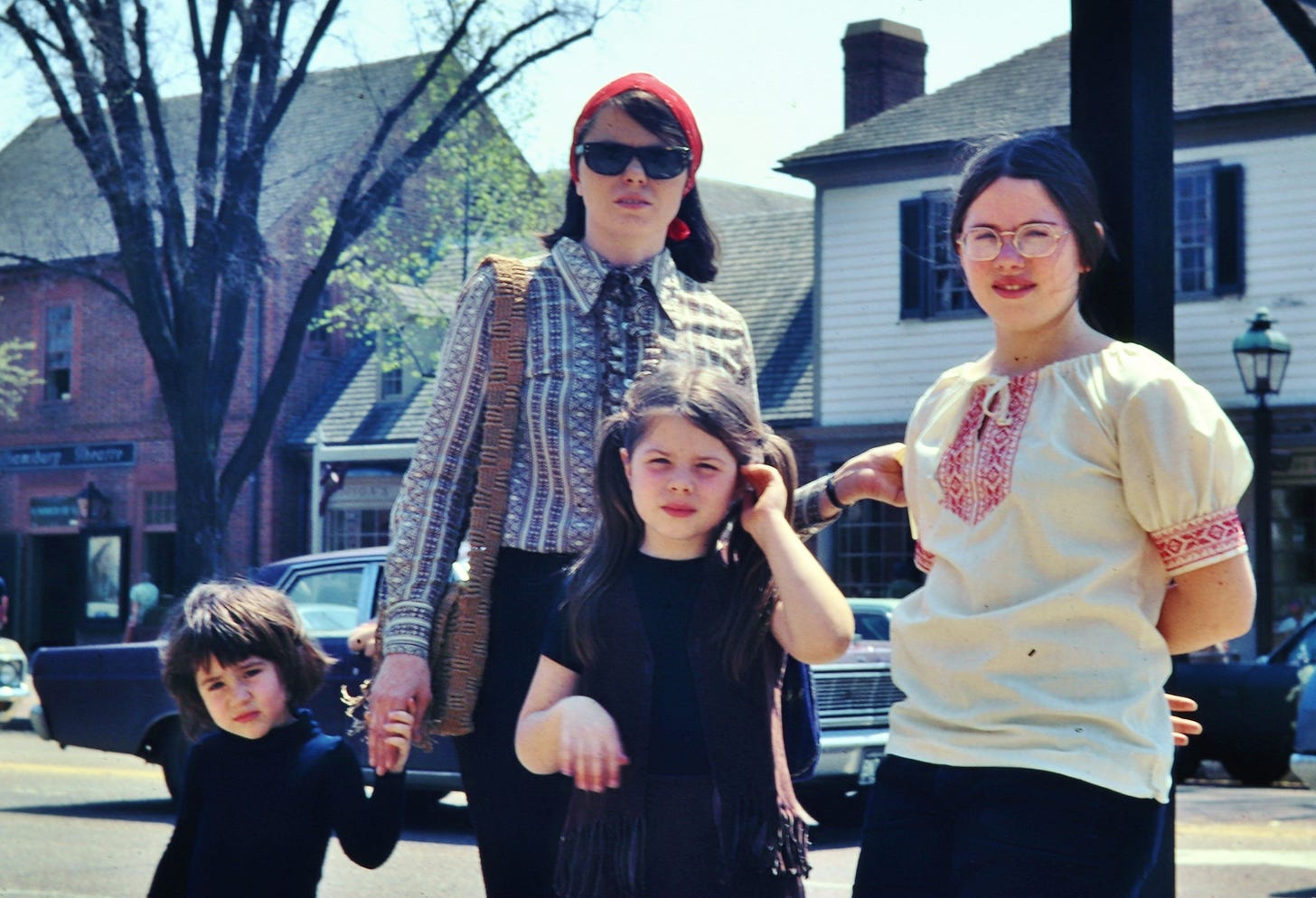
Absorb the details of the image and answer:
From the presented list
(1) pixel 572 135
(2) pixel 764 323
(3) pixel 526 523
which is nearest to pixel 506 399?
(3) pixel 526 523

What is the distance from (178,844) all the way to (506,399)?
1.09 m

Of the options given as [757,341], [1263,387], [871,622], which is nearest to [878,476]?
[871,622]

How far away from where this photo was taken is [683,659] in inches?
103

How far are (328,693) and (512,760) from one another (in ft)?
23.1

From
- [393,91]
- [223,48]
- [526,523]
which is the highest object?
[393,91]

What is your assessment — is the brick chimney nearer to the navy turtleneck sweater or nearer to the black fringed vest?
the navy turtleneck sweater

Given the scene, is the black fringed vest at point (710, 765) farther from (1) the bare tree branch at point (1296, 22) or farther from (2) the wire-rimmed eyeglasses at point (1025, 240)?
(1) the bare tree branch at point (1296, 22)

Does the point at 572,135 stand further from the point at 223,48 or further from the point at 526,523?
the point at 223,48

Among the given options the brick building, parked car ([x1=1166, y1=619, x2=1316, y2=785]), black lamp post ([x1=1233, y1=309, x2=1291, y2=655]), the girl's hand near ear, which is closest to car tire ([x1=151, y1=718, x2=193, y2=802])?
parked car ([x1=1166, y1=619, x2=1316, y2=785])

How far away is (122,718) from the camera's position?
10562mm

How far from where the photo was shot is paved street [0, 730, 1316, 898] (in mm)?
7852

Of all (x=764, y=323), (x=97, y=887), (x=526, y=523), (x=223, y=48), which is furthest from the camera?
(x=764, y=323)

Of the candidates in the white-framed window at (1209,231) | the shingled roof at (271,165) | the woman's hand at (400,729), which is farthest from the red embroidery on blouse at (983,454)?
the shingled roof at (271,165)

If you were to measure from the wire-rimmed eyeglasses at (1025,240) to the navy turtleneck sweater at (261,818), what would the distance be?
59.5 inches
